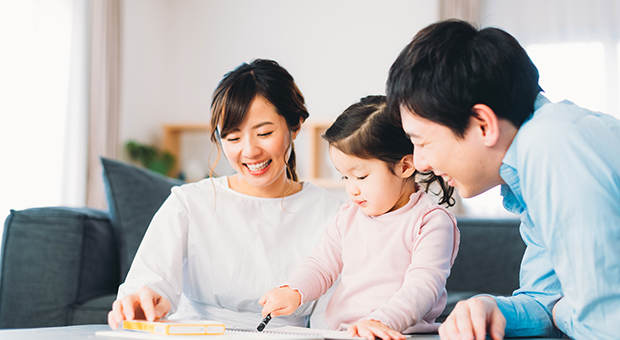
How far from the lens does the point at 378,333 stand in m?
0.73

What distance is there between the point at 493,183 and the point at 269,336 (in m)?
0.41

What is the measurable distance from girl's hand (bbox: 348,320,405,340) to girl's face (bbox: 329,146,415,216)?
0.34 m

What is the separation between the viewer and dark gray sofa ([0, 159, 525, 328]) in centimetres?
170

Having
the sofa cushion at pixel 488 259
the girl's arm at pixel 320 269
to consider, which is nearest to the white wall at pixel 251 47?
the sofa cushion at pixel 488 259

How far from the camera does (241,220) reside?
4.52 ft

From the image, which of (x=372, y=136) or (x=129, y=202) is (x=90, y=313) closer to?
(x=129, y=202)

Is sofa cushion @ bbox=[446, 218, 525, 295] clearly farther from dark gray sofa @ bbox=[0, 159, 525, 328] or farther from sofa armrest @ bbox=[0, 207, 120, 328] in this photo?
sofa armrest @ bbox=[0, 207, 120, 328]

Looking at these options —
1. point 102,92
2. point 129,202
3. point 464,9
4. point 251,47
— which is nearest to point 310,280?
point 129,202

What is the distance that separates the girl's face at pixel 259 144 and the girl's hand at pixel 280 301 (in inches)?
14.8

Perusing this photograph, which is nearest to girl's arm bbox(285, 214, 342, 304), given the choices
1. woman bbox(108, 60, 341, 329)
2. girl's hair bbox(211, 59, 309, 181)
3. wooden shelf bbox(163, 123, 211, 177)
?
woman bbox(108, 60, 341, 329)

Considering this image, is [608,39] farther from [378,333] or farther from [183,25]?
[378,333]

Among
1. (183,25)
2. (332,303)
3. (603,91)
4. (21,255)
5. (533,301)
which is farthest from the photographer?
(183,25)

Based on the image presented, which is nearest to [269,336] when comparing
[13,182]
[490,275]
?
[490,275]

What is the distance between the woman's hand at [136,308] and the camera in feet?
3.02
